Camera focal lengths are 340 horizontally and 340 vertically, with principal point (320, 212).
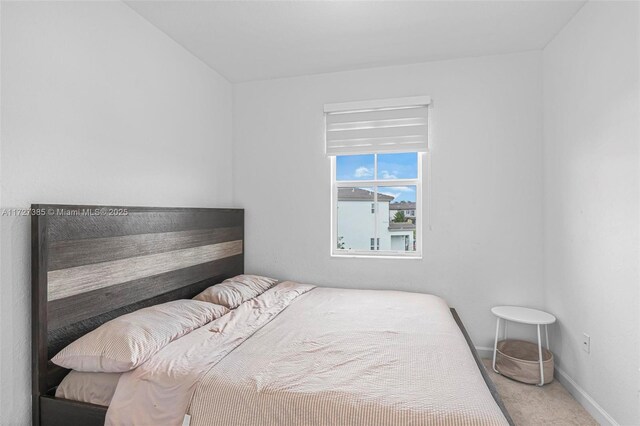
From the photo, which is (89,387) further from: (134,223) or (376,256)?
(376,256)

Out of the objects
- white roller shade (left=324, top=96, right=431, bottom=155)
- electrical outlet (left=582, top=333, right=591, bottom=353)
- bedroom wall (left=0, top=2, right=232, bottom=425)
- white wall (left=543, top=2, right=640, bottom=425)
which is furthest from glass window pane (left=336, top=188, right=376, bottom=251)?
electrical outlet (left=582, top=333, right=591, bottom=353)

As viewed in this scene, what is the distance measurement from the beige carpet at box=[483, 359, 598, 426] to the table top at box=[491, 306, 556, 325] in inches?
19.0

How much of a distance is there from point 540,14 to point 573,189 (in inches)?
50.5

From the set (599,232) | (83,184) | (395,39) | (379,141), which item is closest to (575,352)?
(599,232)

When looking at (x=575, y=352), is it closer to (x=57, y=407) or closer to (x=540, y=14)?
(x=540, y=14)

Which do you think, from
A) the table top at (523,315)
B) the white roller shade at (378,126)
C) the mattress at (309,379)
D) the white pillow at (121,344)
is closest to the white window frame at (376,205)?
the white roller shade at (378,126)

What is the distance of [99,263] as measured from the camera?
Answer: 197 cm

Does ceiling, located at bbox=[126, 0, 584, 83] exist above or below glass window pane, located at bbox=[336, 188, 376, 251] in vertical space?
above

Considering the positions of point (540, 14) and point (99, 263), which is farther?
point (540, 14)

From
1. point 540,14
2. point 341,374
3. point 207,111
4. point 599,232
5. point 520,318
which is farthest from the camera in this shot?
point 207,111

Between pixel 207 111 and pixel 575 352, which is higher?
pixel 207 111

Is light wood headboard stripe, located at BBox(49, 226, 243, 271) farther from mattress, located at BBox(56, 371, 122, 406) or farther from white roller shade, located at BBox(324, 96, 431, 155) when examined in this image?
white roller shade, located at BBox(324, 96, 431, 155)

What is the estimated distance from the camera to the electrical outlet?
7.53 feet

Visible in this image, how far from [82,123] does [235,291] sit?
5.08 feet
